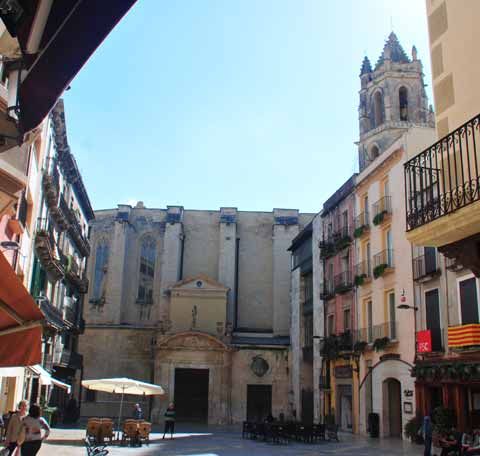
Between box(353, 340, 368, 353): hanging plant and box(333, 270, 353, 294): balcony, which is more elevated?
box(333, 270, 353, 294): balcony

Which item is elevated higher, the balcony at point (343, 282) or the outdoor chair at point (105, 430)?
the balcony at point (343, 282)

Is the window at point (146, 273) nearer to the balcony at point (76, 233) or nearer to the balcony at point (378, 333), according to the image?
the balcony at point (76, 233)

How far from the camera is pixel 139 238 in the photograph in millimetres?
51750

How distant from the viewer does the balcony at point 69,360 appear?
3362 cm

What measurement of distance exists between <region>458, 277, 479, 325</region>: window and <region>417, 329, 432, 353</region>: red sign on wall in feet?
7.53

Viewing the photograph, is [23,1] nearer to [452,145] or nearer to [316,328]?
[452,145]

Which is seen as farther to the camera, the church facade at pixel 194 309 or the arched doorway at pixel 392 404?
the church facade at pixel 194 309

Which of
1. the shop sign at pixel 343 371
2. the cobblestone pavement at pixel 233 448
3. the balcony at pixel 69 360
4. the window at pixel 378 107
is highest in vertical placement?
the window at pixel 378 107

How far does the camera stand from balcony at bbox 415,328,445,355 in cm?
2227

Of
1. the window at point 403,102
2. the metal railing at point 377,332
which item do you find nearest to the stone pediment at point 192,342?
the metal railing at point 377,332

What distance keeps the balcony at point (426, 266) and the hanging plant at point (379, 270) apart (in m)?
2.79

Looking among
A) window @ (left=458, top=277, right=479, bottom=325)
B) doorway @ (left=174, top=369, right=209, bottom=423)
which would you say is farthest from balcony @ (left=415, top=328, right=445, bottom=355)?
doorway @ (left=174, top=369, right=209, bottom=423)

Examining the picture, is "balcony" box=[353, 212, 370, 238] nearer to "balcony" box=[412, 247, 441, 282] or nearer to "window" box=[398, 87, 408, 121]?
"balcony" box=[412, 247, 441, 282]

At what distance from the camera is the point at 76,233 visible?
36625mm
